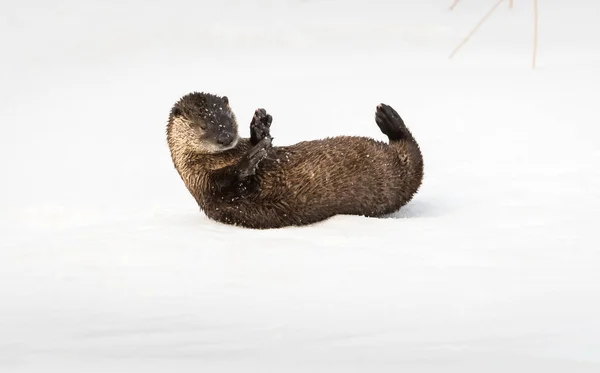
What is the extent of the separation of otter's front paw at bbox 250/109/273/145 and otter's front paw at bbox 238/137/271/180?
6 cm

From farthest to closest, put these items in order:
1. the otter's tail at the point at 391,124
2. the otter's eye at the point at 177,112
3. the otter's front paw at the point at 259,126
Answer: the otter's tail at the point at 391,124
the otter's eye at the point at 177,112
the otter's front paw at the point at 259,126

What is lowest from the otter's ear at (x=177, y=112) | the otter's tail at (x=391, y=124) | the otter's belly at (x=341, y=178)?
the otter's belly at (x=341, y=178)

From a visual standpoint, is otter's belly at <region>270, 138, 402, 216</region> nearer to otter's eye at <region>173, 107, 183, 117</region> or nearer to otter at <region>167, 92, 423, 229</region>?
otter at <region>167, 92, 423, 229</region>

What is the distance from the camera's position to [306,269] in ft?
12.7

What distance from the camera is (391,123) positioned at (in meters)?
5.19

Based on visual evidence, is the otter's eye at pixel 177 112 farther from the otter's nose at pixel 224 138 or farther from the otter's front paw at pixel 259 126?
the otter's front paw at pixel 259 126

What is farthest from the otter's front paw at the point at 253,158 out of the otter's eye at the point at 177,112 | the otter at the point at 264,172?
the otter's eye at the point at 177,112

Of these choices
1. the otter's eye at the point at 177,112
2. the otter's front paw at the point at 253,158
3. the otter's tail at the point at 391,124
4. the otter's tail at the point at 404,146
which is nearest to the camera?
the otter's front paw at the point at 253,158

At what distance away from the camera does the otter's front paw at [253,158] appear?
445cm

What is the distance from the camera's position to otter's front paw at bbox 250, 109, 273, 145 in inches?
179

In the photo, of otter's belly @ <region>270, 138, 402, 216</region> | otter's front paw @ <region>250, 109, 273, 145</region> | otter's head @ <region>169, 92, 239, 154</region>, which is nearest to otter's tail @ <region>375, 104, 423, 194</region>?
otter's belly @ <region>270, 138, 402, 216</region>
